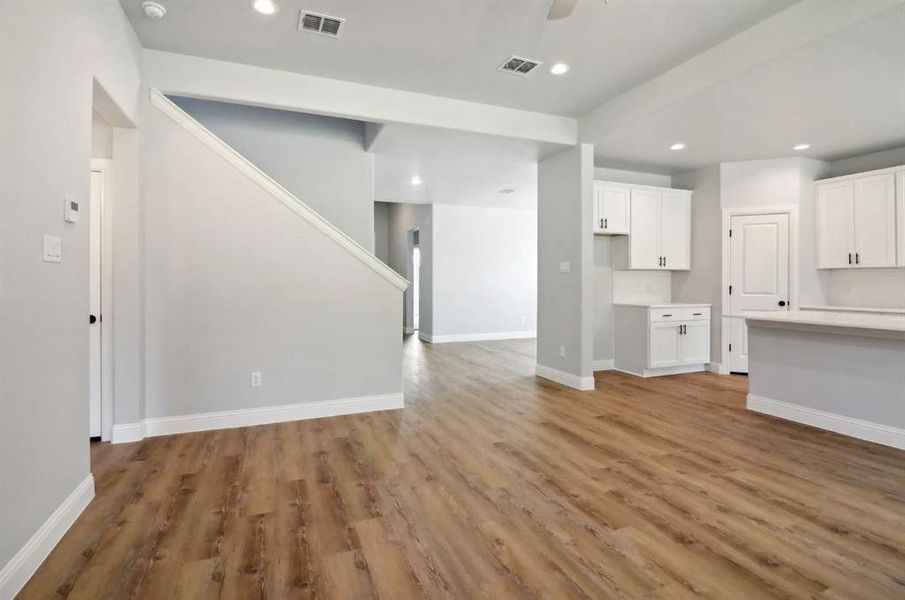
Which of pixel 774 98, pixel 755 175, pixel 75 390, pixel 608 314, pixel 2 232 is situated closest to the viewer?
pixel 2 232

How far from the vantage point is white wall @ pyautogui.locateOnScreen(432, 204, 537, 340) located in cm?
837

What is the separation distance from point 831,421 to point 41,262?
504cm

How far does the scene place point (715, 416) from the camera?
3.76 meters

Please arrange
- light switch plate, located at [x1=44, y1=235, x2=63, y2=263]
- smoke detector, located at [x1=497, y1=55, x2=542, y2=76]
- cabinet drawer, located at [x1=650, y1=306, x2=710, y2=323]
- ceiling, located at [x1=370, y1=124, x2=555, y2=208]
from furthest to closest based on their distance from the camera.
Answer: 1. cabinet drawer, located at [x1=650, y1=306, x2=710, y2=323]
2. ceiling, located at [x1=370, y1=124, x2=555, y2=208]
3. smoke detector, located at [x1=497, y1=55, x2=542, y2=76]
4. light switch plate, located at [x1=44, y1=235, x2=63, y2=263]

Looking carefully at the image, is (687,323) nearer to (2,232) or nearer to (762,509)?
(762,509)

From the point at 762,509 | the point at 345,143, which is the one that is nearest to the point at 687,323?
the point at 762,509

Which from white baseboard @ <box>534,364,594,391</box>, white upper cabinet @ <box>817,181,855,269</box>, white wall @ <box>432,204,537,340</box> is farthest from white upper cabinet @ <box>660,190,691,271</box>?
white wall @ <box>432,204,537,340</box>

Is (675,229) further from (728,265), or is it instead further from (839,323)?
(839,323)

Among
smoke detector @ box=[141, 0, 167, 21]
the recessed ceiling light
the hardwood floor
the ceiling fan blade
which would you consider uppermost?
the recessed ceiling light

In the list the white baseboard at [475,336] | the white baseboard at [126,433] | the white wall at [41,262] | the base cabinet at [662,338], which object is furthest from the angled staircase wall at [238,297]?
the white baseboard at [475,336]

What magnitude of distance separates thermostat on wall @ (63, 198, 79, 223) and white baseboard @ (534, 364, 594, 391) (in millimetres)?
4274

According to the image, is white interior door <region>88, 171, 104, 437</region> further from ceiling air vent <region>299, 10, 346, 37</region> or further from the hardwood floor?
ceiling air vent <region>299, 10, 346, 37</region>

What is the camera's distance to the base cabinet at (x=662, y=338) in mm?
5254

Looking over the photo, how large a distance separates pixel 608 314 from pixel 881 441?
2.97 meters
